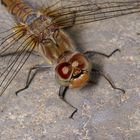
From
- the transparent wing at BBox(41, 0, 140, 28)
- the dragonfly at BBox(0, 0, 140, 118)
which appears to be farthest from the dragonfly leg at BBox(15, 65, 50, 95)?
the transparent wing at BBox(41, 0, 140, 28)

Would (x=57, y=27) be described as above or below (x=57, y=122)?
above

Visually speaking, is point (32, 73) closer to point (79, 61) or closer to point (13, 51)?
point (13, 51)

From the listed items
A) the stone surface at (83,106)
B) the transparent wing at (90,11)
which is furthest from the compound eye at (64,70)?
the transparent wing at (90,11)

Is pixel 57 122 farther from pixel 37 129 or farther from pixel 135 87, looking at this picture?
pixel 135 87

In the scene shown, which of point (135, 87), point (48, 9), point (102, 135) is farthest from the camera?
point (48, 9)

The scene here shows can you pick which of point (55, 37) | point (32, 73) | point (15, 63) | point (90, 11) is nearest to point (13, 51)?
point (15, 63)

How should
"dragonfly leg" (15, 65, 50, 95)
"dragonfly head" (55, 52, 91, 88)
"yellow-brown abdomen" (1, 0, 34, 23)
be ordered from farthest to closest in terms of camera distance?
"yellow-brown abdomen" (1, 0, 34, 23), "dragonfly leg" (15, 65, 50, 95), "dragonfly head" (55, 52, 91, 88)

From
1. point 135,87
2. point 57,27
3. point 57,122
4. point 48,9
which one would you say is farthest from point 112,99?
point 48,9

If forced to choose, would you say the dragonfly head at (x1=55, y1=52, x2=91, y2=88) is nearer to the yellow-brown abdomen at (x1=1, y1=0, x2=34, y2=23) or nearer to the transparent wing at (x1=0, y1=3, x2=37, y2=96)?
the transparent wing at (x1=0, y1=3, x2=37, y2=96)
